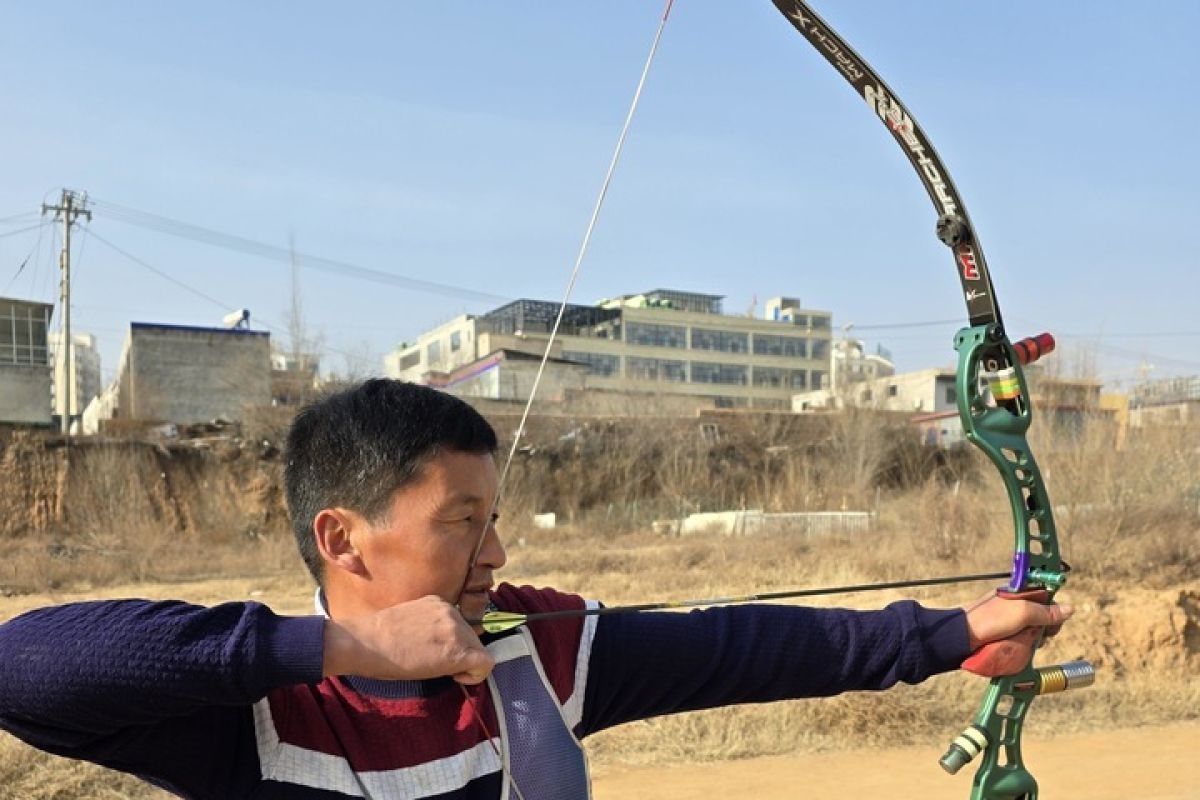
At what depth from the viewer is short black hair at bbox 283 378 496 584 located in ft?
5.01

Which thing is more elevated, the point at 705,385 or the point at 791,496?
the point at 705,385

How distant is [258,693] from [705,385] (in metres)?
69.6

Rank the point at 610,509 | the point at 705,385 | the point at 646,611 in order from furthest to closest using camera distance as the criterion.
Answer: the point at 705,385, the point at 610,509, the point at 646,611

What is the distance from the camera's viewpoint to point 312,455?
1579mm

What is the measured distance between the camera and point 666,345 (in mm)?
69500

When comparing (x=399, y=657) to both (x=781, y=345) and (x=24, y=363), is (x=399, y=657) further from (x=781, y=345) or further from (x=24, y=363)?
(x=781, y=345)

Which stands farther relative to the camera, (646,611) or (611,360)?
(611,360)

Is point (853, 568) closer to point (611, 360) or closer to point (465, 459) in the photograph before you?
point (465, 459)

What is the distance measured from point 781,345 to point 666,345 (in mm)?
9993

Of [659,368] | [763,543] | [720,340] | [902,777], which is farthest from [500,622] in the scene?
[720,340]

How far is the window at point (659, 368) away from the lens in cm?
6600

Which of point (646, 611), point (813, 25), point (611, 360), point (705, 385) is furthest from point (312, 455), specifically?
point (705, 385)

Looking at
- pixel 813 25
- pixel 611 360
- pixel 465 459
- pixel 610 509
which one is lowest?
pixel 610 509

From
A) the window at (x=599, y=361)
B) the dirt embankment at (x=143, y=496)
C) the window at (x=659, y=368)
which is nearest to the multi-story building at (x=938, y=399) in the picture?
the window at (x=659, y=368)
